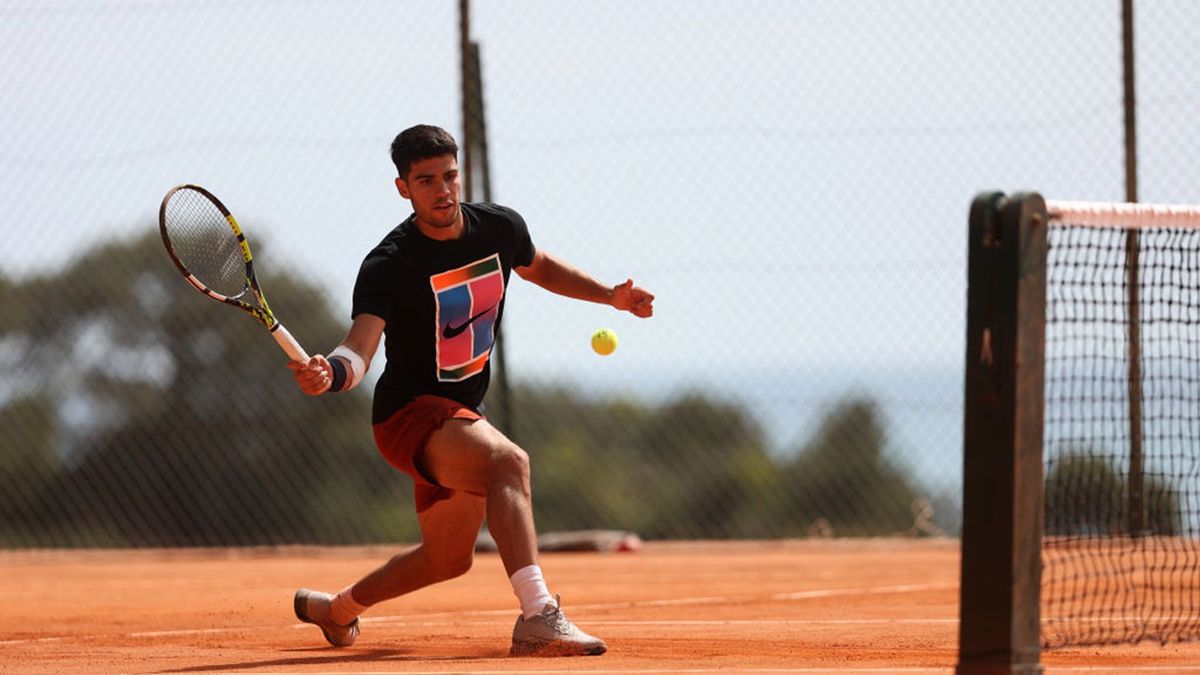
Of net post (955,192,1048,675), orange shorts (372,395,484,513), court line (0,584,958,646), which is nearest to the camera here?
net post (955,192,1048,675)

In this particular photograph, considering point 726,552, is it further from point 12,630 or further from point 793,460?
point 793,460

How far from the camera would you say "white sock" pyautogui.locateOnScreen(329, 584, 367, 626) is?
6.79m

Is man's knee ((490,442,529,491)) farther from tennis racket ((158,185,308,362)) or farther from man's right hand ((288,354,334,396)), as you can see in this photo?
tennis racket ((158,185,308,362))

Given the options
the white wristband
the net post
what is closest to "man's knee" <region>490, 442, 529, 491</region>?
the white wristband

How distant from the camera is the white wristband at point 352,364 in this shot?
6074mm

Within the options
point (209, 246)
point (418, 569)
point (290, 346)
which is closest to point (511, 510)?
point (418, 569)

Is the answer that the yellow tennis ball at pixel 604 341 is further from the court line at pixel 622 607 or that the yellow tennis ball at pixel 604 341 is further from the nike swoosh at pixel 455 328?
the court line at pixel 622 607

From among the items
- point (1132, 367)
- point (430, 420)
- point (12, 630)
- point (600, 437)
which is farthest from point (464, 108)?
point (600, 437)

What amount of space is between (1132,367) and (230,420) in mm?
6889

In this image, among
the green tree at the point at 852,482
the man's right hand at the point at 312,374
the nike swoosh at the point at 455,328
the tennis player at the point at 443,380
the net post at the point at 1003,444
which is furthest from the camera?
the green tree at the point at 852,482

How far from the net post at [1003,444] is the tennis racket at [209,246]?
2499 mm

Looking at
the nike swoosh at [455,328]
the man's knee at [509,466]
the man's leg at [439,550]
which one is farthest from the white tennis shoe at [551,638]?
the nike swoosh at [455,328]

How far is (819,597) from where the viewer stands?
890 centimetres

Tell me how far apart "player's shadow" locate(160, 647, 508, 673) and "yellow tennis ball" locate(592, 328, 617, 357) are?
46.3 inches
